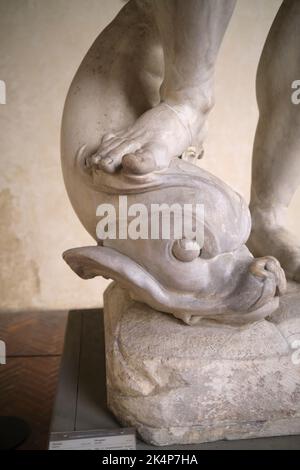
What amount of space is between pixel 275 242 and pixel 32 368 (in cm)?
131

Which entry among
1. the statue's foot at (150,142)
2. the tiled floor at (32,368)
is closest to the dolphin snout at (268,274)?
the statue's foot at (150,142)

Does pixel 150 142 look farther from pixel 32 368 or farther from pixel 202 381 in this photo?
pixel 32 368

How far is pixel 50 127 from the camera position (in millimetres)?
2633

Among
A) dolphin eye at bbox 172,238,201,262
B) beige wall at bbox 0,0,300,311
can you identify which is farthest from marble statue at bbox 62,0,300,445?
beige wall at bbox 0,0,300,311

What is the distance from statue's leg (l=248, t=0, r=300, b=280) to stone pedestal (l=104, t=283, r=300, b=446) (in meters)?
0.34

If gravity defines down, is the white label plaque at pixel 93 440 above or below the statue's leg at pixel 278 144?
below

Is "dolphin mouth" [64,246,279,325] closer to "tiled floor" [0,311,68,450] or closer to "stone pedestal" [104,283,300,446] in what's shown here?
"stone pedestal" [104,283,300,446]

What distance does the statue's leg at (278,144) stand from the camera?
125cm

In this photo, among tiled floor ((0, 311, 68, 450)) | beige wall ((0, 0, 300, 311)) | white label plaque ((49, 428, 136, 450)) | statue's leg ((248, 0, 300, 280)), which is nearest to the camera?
white label plaque ((49, 428, 136, 450))

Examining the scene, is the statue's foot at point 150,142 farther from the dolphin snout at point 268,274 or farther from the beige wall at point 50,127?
the beige wall at point 50,127

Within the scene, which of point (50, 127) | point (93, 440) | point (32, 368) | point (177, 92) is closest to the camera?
point (93, 440)

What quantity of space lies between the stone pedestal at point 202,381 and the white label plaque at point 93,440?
6cm

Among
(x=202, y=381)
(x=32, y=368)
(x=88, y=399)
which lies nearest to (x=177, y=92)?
(x=202, y=381)

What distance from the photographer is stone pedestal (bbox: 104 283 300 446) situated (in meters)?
0.98
